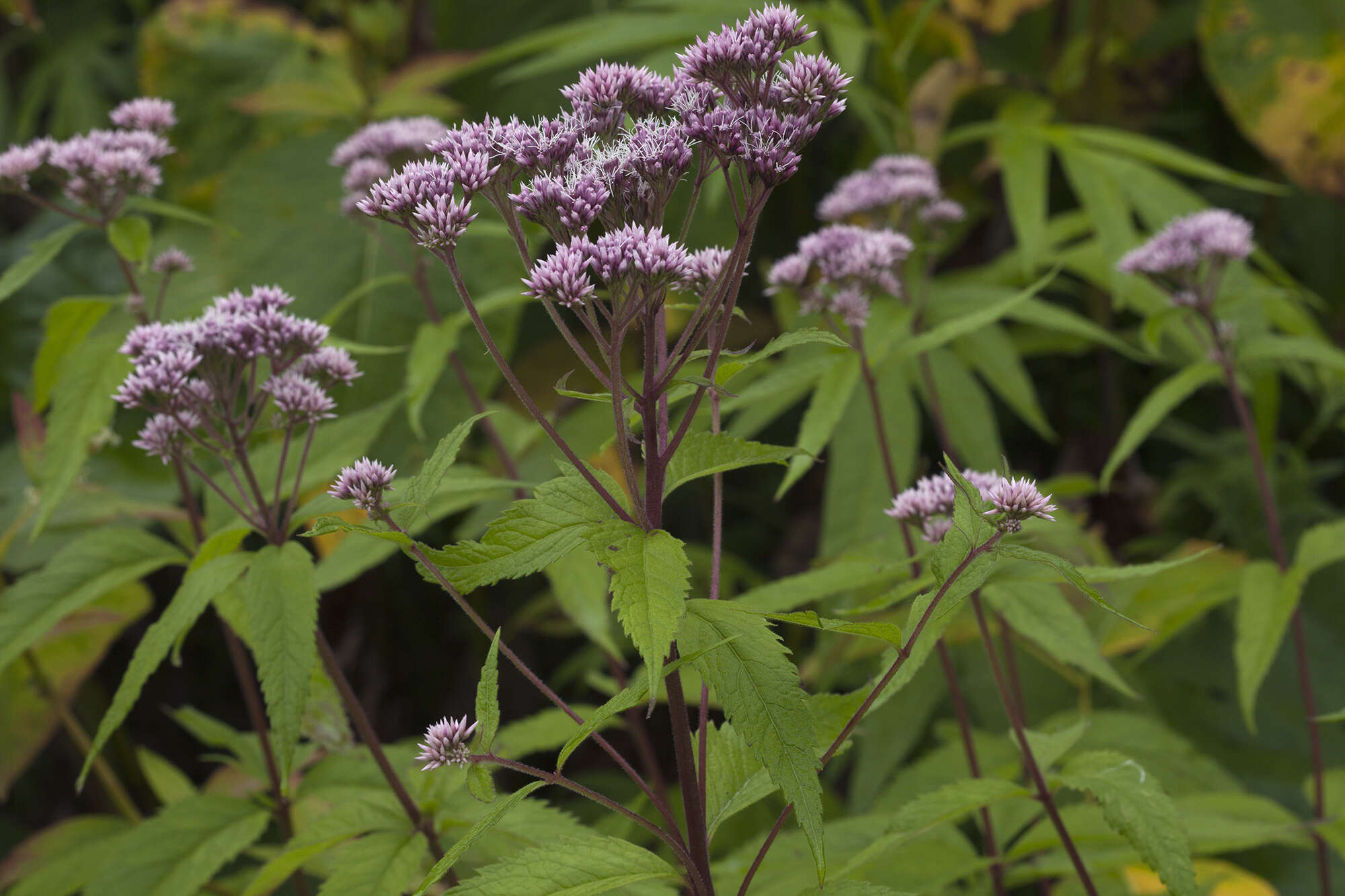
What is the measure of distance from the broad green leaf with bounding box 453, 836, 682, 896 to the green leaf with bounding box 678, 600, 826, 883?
0.19 meters

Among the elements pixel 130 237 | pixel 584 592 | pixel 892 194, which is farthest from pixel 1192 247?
Result: pixel 130 237

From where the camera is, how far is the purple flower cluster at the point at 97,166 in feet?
5.15

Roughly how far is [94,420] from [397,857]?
31.5 inches

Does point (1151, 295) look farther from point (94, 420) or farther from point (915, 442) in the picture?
point (94, 420)

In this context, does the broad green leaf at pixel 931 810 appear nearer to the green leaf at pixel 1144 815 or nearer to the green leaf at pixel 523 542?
the green leaf at pixel 1144 815

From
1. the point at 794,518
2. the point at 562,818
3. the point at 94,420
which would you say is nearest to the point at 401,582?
the point at 794,518

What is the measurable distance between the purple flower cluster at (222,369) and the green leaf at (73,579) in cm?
21

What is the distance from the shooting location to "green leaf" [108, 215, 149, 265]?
156cm

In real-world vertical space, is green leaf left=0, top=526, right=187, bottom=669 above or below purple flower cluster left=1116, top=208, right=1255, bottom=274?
below

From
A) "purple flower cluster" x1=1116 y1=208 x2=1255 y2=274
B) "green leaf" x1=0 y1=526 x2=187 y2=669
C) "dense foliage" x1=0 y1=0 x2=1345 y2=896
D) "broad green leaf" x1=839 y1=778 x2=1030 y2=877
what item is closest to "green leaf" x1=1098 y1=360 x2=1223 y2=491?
"dense foliage" x1=0 y1=0 x2=1345 y2=896

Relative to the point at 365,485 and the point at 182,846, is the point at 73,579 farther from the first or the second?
the point at 365,485

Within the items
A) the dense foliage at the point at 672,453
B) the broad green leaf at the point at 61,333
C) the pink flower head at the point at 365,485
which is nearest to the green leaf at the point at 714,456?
the dense foliage at the point at 672,453

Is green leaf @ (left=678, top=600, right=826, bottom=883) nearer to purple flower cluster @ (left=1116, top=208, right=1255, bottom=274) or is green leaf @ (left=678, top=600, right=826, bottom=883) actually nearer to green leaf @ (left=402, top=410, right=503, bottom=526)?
green leaf @ (left=402, top=410, right=503, bottom=526)

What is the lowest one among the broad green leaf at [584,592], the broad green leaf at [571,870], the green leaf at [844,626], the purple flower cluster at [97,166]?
the broad green leaf at [571,870]
